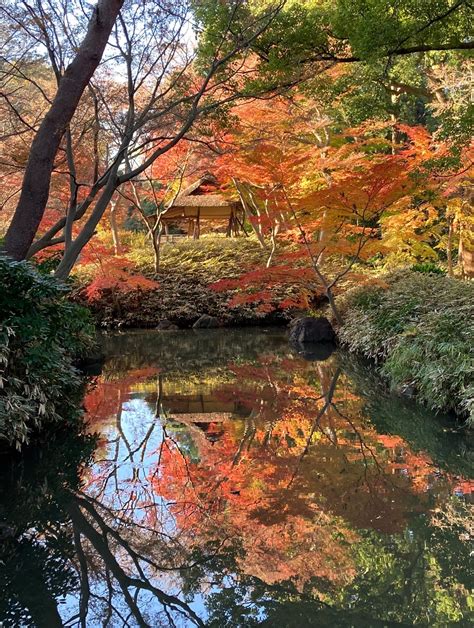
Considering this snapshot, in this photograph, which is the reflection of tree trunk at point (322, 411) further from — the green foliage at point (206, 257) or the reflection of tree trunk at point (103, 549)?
the green foliage at point (206, 257)

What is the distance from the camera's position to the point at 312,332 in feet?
40.3

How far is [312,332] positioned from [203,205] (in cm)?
918

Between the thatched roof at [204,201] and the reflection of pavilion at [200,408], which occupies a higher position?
the thatched roof at [204,201]

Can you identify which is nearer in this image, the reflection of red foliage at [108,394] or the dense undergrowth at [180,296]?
the reflection of red foliage at [108,394]

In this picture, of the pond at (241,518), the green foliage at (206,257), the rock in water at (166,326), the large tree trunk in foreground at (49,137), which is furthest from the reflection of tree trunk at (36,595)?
the green foliage at (206,257)

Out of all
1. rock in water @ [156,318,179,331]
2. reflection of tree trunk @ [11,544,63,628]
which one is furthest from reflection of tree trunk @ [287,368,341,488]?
rock in water @ [156,318,179,331]

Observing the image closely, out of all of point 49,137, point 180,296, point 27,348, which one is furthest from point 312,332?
point 27,348

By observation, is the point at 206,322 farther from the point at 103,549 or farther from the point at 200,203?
the point at 103,549

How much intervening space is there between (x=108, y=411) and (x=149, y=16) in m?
5.00

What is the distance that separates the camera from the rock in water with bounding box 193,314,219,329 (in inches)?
611

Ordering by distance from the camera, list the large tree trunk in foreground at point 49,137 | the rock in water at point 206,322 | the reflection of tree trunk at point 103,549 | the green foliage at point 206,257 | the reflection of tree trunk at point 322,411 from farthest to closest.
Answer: the green foliage at point 206,257, the rock in water at point 206,322, the large tree trunk in foreground at point 49,137, the reflection of tree trunk at point 322,411, the reflection of tree trunk at point 103,549

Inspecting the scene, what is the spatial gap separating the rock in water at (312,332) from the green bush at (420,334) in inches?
20.4

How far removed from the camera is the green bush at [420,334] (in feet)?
19.7

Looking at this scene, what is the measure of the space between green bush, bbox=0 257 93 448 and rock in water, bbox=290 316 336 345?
742 cm
